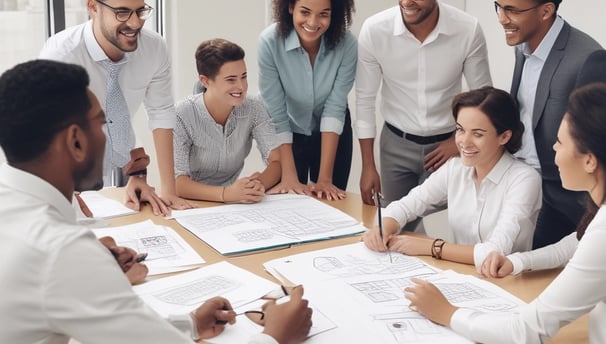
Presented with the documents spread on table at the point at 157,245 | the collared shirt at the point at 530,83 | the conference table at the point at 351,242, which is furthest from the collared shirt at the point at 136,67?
the collared shirt at the point at 530,83

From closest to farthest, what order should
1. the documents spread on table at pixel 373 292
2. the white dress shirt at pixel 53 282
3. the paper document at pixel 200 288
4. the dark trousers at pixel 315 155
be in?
the white dress shirt at pixel 53 282
the documents spread on table at pixel 373 292
the paper document at pixel 200 288
the dark trousers at pixel 315 155

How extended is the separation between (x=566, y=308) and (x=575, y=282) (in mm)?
56

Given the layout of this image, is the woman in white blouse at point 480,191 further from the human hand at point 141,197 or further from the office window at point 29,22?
the office window at point 29,22

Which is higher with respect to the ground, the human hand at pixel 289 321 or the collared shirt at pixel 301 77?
the collared shirt at pixel 301 77

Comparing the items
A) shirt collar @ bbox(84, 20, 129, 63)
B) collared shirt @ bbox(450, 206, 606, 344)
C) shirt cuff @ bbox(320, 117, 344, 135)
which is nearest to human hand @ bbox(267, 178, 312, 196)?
shirt cuff @ bbox(320, 117, 344, 135)

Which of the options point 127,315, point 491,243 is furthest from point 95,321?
point 491,243

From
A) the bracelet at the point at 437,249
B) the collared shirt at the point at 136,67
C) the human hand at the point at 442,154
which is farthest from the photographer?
the human hand at the point at 442,154

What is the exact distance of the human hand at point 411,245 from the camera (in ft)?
5.82

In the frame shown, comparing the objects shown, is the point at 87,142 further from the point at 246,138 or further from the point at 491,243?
the point at 246,138

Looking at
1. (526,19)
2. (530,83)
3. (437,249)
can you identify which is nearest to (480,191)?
(437,249)

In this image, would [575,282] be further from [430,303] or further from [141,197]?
[141,197]

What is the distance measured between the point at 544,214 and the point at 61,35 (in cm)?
167

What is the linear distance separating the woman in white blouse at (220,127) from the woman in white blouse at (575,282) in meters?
1.11

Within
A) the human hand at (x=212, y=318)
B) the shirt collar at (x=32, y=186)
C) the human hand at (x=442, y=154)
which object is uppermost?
the shirt collar at (x=32, y=186)
